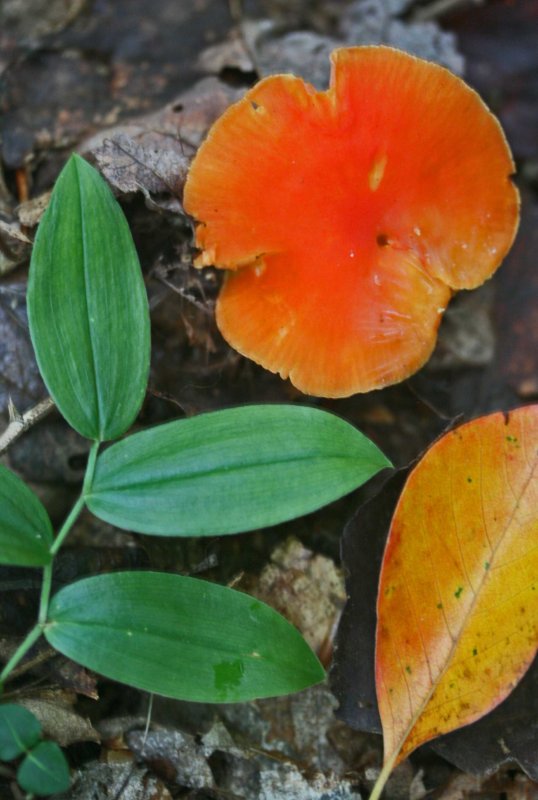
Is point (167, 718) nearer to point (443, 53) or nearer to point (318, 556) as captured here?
point (318, 556)

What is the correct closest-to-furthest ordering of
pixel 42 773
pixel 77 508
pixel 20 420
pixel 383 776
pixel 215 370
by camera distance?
pixel 42 773 < pixel 77 508 < pixel 383 776 < pixel 20 420 < pixel 215 370

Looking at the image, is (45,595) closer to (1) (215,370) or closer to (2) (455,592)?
(1) (215,370)

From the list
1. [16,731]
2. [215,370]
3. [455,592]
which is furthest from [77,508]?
[455,592]

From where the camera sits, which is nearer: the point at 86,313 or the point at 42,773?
the point at 42,773

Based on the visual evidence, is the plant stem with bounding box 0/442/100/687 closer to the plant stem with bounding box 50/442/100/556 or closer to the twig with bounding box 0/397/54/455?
the plant stem with bounding box 50/442/100/556

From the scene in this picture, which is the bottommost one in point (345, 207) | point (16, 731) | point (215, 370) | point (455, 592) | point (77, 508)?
point (455, 592)

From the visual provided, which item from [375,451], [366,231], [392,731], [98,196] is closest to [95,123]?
[98,196]
